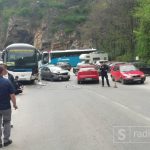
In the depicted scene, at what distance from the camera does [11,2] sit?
479ft

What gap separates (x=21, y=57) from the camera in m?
36.3

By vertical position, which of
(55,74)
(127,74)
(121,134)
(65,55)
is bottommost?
(65,55)

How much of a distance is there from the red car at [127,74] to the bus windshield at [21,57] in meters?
6.76

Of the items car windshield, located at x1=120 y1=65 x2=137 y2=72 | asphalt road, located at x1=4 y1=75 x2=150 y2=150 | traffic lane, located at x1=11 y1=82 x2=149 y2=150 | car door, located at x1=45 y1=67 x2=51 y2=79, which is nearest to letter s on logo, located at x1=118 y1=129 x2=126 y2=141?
asphalt road, located at x1=4 y1=75 x2=150 y2=150

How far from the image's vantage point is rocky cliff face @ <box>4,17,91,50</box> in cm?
10897

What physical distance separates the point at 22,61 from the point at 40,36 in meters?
79.1

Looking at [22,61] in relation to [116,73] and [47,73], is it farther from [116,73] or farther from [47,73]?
[47,73]

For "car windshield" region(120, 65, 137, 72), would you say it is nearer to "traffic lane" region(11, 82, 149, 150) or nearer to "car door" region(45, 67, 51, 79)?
"car door" region(45, 67, 51, 79)

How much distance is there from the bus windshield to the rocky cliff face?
68482mm

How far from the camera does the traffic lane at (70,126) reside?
1022 cm

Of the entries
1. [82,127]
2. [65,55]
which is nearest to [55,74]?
[82,127]

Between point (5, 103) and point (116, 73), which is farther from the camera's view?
point (116, 73)

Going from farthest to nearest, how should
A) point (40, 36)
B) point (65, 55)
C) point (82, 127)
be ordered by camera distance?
1. point (40, 36)
2. point (65, 55)
3. point (82, 127)

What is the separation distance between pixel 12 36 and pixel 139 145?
114177 mm
